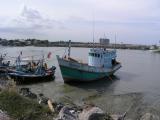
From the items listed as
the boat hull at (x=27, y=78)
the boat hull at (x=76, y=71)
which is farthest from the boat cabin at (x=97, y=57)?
the boat hull at (x=27, y=78)

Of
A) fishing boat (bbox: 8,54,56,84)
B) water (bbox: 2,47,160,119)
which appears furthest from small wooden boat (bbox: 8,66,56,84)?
water (bbox: 2,47,160,119)

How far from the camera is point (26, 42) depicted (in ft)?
542

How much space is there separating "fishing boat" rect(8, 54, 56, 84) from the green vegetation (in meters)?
20.5

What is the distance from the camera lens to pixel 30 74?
35.7 meters

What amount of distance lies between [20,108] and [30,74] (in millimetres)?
23307

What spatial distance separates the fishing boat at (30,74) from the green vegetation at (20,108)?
20532 millimetres

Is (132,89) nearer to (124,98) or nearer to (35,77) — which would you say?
(124,98)

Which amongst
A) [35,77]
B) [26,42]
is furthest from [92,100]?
[26,42]

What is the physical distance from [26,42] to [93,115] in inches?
6160

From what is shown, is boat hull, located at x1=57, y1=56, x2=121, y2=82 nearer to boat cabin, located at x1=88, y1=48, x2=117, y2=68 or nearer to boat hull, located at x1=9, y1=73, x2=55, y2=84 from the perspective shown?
boat cabin, located at x1=88, y1=48, x2=117, y2=68

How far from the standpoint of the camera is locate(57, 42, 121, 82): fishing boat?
111ft

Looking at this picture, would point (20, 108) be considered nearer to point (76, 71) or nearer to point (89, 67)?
point (76, 71)

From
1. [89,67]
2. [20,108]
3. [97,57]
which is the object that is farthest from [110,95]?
[20,108]

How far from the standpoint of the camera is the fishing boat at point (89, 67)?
1330 inches
